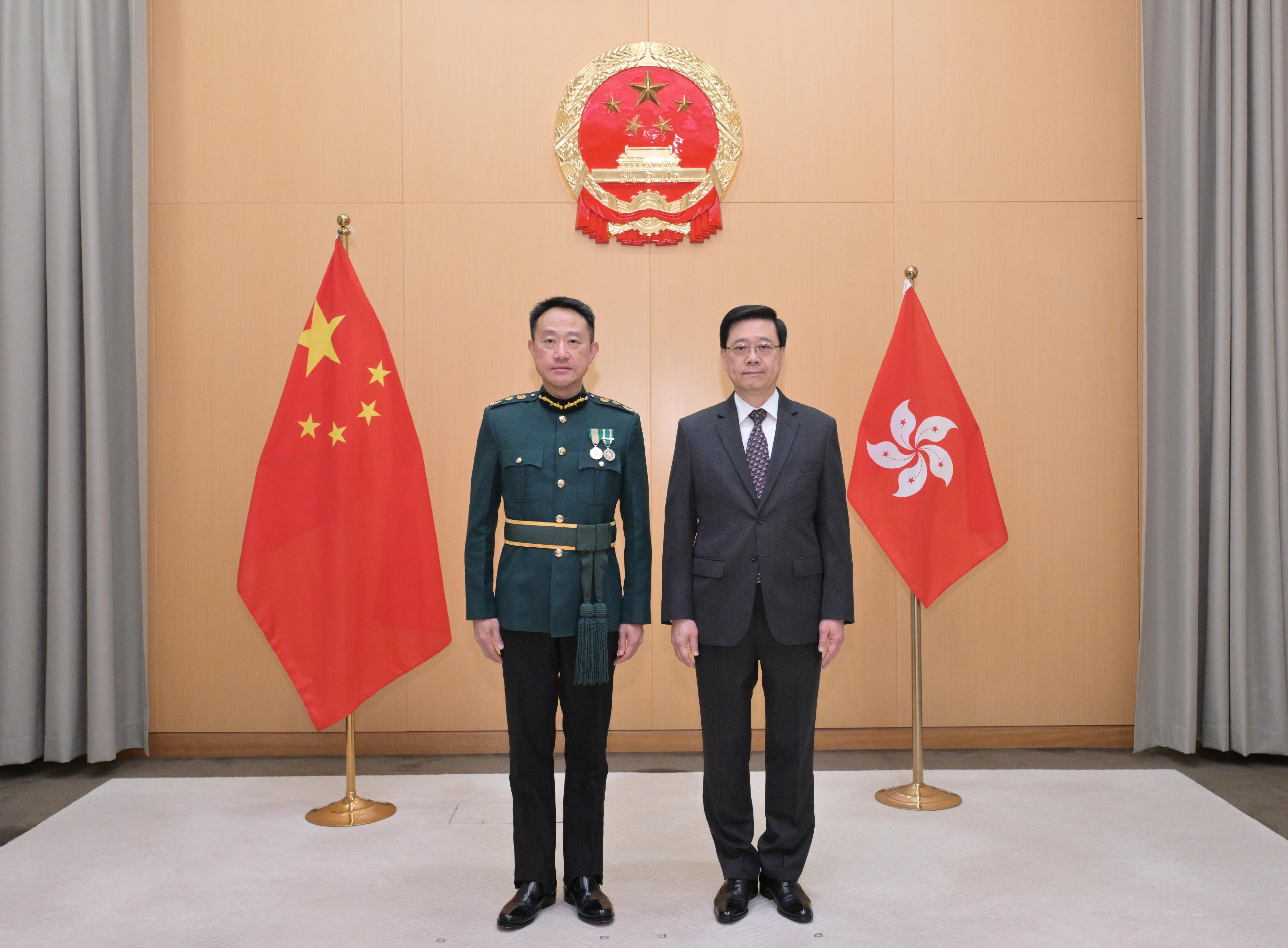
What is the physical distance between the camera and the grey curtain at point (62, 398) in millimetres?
3547

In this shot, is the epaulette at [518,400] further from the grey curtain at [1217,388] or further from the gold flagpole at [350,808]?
the grey curtain at [1217,388]

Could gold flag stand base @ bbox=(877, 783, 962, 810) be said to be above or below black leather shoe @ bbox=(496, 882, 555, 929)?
below

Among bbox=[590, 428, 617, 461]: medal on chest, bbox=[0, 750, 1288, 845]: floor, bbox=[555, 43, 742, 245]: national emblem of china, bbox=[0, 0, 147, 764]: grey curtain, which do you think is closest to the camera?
bbox=[590, 428, 617, 461]: medal on chest

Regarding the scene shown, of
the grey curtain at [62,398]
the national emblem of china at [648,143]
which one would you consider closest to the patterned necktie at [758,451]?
the national emblem of china at [648,143]

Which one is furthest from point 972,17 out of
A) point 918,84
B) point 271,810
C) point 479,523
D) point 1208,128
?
point 271,810

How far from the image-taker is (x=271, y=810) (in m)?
3.10

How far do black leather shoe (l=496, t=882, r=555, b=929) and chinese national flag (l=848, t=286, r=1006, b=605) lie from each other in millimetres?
1701

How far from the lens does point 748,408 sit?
2.40m

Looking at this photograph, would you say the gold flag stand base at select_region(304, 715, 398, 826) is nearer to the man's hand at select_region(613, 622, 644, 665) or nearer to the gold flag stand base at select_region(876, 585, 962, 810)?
the man's hand at select_region(613, 622, 644, 665)

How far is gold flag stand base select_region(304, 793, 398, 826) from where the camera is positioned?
2973 mm

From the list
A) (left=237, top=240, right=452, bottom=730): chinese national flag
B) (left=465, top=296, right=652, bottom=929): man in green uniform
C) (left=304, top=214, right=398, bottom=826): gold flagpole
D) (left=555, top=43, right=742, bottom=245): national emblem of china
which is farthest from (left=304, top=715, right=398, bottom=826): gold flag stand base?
(left=555, top=43, right=742, bottom=245): national emblem of china

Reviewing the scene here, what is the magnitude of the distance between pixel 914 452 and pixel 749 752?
143cm

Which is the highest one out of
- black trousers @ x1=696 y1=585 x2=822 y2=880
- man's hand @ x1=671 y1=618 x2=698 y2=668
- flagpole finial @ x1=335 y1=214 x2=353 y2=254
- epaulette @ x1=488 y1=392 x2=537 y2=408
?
flagpole finial @ x1=335 y1=214 x2=353 y2=254

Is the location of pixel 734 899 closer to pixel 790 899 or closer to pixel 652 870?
pixel 790 899
